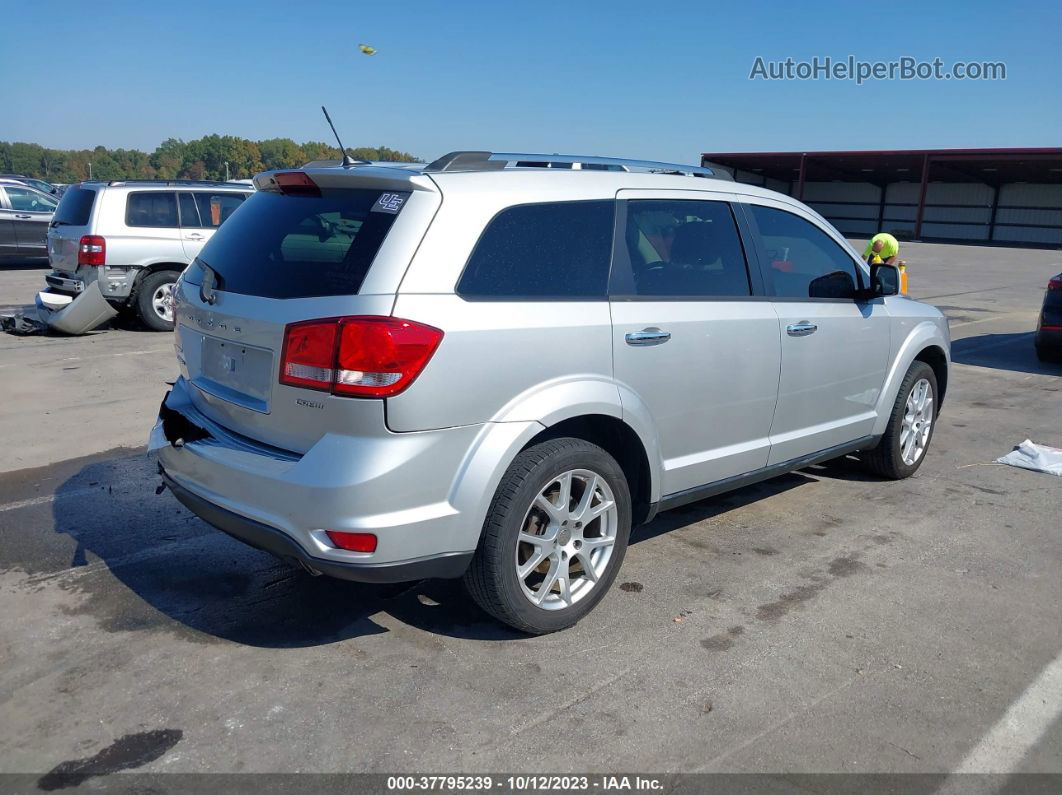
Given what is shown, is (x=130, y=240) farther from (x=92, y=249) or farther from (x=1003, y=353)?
(x=1003, y=353)

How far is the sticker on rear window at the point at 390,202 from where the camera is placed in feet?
10.7

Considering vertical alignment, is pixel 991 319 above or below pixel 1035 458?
above

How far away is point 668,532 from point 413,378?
2.33 meters

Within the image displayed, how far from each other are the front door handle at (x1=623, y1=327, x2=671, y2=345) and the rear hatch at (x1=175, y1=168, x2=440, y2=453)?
40.9 inches

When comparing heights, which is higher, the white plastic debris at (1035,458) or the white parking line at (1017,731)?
the white plastic debris at (1035,458)

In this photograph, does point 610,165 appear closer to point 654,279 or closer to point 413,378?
point 654,279

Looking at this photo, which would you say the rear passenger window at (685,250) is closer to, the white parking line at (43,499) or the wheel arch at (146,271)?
the white parking line at (43,499)

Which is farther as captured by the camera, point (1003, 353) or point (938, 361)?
point (1003, 353)

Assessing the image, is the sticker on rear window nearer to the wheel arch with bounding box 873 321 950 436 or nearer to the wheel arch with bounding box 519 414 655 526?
the wheel arch with bounding box 519 414 655 526

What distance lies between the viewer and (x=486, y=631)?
371 cm

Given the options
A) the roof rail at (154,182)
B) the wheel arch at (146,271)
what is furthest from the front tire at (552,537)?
the roof rail at (154,182)

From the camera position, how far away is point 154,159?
84688 mm

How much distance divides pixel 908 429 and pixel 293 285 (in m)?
4.26

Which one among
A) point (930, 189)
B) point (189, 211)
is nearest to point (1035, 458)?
point (189, 211)
